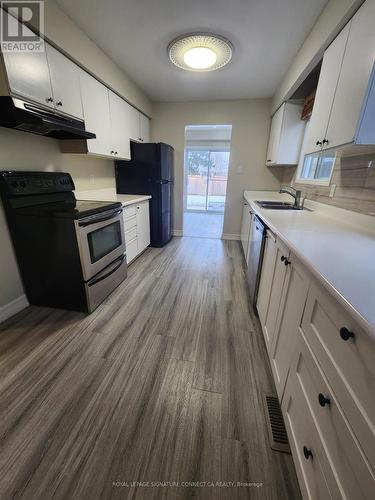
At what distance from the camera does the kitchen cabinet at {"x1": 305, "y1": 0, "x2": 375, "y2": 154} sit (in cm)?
108

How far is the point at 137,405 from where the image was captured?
118 cm

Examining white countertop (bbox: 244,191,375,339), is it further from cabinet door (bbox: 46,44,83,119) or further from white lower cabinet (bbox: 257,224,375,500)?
cabinet door (bbox: 46,44,83,119)

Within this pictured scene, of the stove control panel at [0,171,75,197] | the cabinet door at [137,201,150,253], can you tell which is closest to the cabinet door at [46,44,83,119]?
the stove control panel at [0,171,75,197]

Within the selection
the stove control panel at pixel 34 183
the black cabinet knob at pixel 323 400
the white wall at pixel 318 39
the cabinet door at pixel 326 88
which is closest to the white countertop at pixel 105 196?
the stove control panel at pixel 34 183

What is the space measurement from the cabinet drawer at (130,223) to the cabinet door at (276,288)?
1.94 m

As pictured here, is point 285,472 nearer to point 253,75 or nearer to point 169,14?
point 169,14

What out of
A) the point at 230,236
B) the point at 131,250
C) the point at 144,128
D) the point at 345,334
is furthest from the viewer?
the point at 230,236

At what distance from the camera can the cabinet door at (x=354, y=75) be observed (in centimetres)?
108

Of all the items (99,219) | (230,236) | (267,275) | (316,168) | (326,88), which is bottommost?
(230,236)

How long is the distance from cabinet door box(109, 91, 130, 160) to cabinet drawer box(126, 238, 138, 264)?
1.17 m

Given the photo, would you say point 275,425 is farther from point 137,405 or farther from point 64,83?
point 64,83

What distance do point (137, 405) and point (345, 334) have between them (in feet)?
3.75

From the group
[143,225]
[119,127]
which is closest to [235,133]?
[119,127]

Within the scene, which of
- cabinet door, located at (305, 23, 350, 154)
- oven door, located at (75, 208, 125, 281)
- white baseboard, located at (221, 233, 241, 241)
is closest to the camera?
cabinet door, located at (305, 23, 350, 154)
